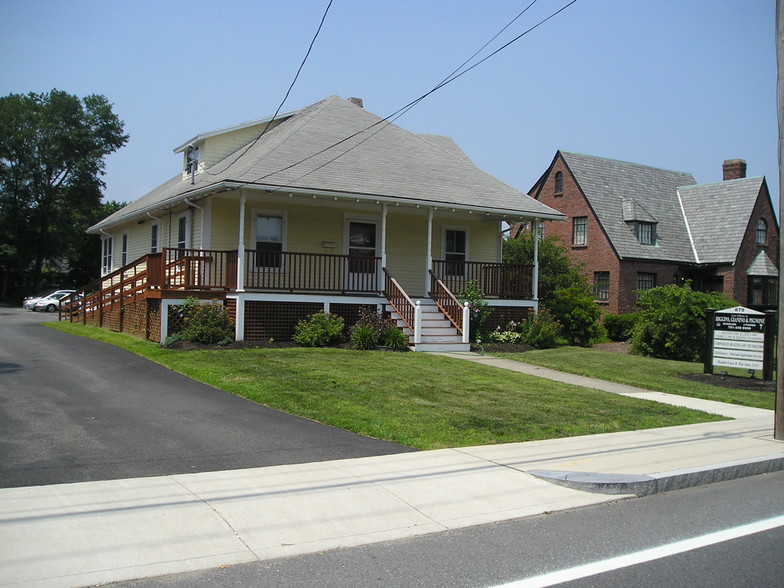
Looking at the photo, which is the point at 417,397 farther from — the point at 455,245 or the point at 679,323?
the point at 455,245

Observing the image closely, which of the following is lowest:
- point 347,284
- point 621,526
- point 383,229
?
point 621,526

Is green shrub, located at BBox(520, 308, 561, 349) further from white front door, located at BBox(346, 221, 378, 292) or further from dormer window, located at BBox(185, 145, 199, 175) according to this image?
dormer window, located at BBox(185, 145, 199, 175)

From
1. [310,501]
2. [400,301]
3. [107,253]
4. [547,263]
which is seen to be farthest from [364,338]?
[107,253]

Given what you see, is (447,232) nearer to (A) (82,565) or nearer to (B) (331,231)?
(B) (331,231)

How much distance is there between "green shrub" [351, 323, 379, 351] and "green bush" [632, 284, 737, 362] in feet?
29.7

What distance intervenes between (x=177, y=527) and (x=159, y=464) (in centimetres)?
199

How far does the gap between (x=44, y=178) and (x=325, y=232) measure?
49.1 metres

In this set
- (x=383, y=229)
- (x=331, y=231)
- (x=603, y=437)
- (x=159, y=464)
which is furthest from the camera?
(x=331, y=231)

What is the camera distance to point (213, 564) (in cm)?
519

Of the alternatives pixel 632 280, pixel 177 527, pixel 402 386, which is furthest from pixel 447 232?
pixel 177 527

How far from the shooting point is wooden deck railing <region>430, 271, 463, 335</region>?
2055 cm

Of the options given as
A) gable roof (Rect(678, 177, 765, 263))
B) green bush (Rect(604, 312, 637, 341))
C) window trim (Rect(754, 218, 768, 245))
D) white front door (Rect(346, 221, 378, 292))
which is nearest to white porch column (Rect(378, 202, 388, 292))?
white front door (Rect(346, 221, 378, 292))

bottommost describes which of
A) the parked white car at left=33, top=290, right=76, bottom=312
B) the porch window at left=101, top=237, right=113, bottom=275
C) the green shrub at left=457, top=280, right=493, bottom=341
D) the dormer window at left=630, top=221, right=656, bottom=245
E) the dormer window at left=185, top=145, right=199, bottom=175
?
the parked white car at left=33, top=290, right=76, bottom=312

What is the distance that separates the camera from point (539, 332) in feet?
71.7
